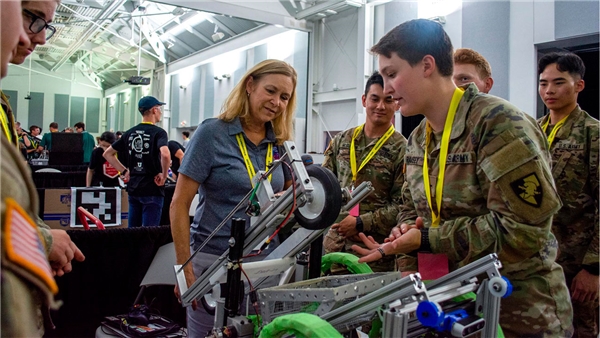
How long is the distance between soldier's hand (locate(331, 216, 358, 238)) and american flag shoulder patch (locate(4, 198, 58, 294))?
6.06 feet

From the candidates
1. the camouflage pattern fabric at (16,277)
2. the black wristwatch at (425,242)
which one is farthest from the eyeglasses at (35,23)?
the black wristwatch at (425,242)

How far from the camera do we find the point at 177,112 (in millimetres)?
18422

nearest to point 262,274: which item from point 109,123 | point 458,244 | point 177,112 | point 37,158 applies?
point 458,244

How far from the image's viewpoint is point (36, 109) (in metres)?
21.0

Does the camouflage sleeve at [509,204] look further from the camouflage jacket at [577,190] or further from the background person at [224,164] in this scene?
the camouflage jacket at [577,190]

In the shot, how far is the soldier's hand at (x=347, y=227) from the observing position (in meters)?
2.34

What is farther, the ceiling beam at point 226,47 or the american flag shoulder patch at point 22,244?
the ceiling beam at point 226,47

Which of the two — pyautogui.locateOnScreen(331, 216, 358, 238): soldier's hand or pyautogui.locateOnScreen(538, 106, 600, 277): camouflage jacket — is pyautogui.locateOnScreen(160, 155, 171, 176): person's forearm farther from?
pyautogui.locateOnScreen(538, 106, 600, 277): camouflage jacket

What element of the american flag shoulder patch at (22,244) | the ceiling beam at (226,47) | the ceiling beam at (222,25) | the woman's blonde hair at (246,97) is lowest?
the american flag shoulder patch at (22,244)

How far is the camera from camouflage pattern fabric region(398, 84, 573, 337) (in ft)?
4.33

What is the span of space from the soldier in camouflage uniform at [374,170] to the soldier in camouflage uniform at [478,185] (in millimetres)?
720

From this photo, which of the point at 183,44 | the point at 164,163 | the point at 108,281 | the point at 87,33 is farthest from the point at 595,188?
the point at 87,33

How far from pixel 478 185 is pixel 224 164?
3.12 ft

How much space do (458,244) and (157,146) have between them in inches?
157
